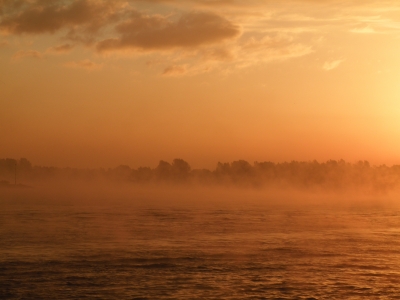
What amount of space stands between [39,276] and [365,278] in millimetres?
22152

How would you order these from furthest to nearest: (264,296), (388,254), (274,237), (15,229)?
(15,229) → (274,237) → (388,254) → (264,296)

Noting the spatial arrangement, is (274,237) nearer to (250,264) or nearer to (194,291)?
(250,264)

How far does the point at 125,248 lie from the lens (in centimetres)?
4688

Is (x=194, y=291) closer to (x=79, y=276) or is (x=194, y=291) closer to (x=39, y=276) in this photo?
(x=79, y=276)

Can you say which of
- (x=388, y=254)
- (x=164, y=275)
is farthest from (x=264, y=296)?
(x=388, y=254)

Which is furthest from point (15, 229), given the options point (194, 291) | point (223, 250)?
point (194, 291)

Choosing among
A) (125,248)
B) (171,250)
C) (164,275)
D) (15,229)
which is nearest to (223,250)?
(171,250)

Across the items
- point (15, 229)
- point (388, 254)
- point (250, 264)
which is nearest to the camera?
point (250, 264)

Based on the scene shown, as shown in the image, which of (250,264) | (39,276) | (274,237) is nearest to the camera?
(39,276)

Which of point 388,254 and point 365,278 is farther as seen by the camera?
point 388,254

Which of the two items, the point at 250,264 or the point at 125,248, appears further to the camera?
the point at 125,248

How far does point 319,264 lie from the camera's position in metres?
40.0

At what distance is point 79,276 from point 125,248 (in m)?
12.6

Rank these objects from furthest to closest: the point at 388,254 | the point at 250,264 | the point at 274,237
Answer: the point at 274,237
the point at 388,254
the point at 250,264
